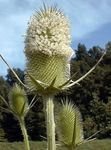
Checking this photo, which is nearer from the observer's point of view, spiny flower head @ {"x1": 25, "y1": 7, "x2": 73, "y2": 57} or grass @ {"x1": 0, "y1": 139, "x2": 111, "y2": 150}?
spiny flower head @ {"x1": 25, "y1": 7, "x2": 73, "y2": 57}

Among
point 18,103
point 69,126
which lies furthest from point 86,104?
point 69,126

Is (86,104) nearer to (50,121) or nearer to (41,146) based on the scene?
(41,146)

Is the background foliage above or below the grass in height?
above

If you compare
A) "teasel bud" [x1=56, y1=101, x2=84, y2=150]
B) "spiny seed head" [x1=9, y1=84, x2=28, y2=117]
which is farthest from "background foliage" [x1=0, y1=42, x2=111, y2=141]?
"teasel bud" [x1=56, y1=101, x2=84, y2=150]

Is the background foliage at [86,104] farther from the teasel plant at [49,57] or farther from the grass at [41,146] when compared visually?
the teasel plant at [49,57]

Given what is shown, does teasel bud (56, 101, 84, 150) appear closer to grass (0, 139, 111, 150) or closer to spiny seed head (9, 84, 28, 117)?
spiny seed head (9, 84, 28, 117)

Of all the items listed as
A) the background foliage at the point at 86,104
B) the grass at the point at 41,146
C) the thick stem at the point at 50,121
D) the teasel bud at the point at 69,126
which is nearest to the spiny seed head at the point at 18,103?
the teasel bud at the point at 69,126

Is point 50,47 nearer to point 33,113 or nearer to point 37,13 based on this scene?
point 37,13
